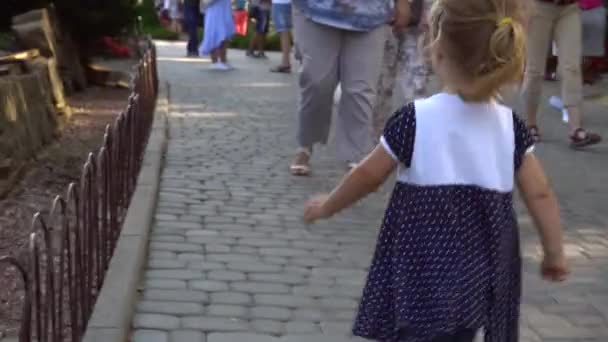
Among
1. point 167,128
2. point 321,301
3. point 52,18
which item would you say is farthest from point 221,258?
point 52,18

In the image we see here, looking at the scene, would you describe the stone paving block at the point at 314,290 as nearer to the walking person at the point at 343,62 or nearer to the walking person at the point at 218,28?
the walking person at the point at 343,62

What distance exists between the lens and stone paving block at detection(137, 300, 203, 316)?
4.41m

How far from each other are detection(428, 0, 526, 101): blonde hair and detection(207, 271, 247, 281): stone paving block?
7.60 ft

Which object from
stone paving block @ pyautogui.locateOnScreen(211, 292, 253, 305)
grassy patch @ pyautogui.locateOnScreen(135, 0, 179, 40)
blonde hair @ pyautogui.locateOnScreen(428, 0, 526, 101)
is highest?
blonde hair @ pyautogui.locateOnScreen(428, 0, 526, 101)

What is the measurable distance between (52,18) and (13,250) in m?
5.66

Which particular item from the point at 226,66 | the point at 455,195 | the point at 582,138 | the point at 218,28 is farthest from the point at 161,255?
the point at 226,66

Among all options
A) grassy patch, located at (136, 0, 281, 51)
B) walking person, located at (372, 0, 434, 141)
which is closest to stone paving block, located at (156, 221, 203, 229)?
walking person, located at (372, 0, 434, 141)

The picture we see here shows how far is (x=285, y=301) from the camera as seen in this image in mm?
4617

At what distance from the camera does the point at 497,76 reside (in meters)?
2.77

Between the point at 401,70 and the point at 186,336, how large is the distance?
13.0ft

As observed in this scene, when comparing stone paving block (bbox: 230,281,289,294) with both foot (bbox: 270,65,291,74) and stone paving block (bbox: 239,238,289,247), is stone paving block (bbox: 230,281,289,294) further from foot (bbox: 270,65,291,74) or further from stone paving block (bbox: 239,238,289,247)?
foot (bbox: 270,65,291,74)

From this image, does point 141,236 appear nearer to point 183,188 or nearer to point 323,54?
point 183,188

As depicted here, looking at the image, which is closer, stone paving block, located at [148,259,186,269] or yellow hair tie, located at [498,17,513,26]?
yellow hair tie, located at [498,17,513,26]

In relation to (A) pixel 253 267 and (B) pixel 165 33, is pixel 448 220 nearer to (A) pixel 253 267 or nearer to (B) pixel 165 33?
(A) pixel 253 267
